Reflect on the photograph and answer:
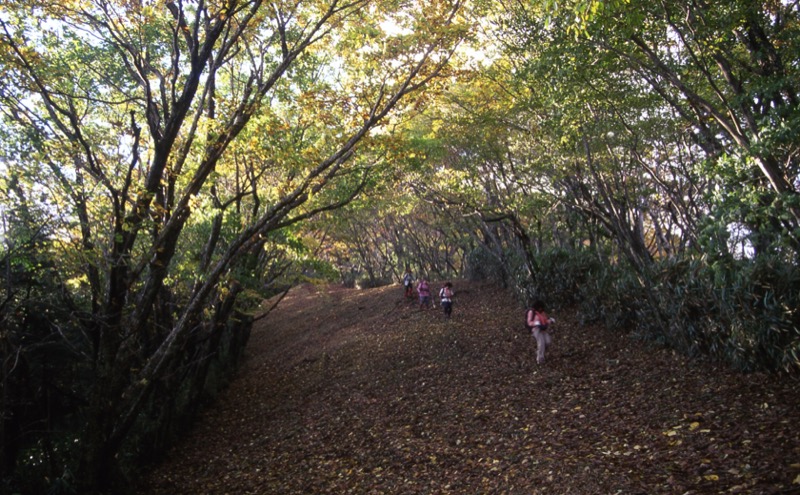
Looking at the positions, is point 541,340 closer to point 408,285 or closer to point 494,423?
point 494,423

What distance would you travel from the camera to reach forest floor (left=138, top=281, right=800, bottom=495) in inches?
222

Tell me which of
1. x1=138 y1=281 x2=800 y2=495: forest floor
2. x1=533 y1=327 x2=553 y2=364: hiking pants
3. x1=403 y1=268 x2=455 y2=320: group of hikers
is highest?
x1=403 y1=268 x2=455 y2=320: group of hikers

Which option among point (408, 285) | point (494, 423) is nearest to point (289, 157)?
point (494, 423)

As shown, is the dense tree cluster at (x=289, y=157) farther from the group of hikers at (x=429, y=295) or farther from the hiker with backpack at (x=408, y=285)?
the hiker with backpack at (x=408, y=285)

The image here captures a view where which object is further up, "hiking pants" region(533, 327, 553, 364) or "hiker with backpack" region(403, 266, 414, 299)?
"hiker with backpack" region(403, 266, 414, 299)

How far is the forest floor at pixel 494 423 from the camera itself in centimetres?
565

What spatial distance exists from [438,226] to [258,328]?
35.0 ft

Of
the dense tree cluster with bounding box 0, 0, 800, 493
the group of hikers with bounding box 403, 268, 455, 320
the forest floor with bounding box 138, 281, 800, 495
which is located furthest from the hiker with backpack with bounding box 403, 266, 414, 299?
the dense tree cluster with bounding box 0, 0, 800, 493

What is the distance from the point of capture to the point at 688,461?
5508 millimetres

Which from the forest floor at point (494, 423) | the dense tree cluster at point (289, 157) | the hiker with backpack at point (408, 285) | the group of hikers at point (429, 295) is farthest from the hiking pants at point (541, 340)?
the hiker with backpack at point (408, 285)

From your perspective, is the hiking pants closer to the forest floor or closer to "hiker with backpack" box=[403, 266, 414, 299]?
the forest floor

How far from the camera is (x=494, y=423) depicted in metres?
8.27

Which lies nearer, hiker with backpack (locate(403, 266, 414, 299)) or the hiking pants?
the hiking pants

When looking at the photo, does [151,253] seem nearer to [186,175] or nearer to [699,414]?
[186,175]
